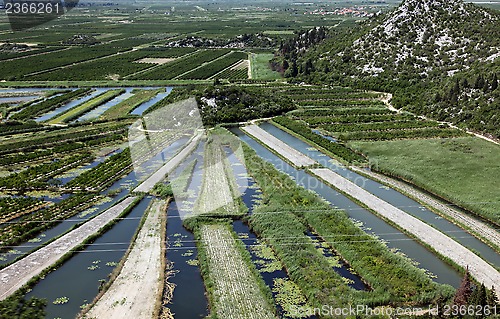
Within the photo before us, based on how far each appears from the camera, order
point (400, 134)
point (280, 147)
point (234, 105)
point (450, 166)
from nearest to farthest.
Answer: point (450, 166) → point (280, 147) → point (400, 134) → point (234, 105)

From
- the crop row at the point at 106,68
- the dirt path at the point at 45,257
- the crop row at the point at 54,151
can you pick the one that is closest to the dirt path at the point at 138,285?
the dirt path at the point at 45,257

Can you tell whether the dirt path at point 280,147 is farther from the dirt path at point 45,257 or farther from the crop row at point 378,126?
the dirt path at point 45,257

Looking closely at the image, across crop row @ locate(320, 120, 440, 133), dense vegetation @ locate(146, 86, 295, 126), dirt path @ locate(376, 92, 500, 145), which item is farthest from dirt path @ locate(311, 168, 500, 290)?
dense vegetation @ locate(146, 86, 295, 126)

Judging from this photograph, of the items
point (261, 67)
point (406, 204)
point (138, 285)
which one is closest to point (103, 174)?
point (138, 285)

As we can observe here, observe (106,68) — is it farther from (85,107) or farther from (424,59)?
(424,59)

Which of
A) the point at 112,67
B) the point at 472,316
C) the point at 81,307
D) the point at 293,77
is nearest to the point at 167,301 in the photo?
the point at 81,307

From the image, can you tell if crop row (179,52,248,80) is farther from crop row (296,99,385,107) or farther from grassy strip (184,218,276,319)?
grassy strip (184,218,276,319)
